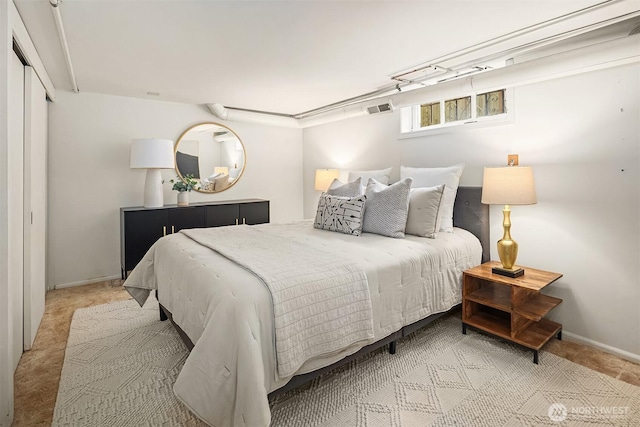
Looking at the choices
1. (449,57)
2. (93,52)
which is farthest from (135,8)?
(449,57)

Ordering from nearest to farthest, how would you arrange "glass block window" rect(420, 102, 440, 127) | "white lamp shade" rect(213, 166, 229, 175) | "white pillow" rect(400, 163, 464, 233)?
"white pillow" rect(400, 163, 464, 233), "glass block window" rect(420, 102, 440, 127), "white lamp shade" rect(213, 166, 229, 175)

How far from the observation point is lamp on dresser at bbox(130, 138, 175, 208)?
3.62m

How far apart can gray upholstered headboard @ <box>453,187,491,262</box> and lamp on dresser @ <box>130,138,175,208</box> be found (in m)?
3.14

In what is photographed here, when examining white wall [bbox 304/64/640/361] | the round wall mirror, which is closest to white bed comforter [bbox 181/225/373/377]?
white wall [bbox 304/64/640/361]

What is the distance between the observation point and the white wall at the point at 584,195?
7.07 ft

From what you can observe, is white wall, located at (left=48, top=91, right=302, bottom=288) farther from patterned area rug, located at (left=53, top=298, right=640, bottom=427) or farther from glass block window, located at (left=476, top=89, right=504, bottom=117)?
glass block window, located at (left=476, top=89, right=504, bottom=117)

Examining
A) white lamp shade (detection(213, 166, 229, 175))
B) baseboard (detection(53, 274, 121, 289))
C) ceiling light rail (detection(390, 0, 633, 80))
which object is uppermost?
ceiling light rail (detection(390, 0, 633, 80))

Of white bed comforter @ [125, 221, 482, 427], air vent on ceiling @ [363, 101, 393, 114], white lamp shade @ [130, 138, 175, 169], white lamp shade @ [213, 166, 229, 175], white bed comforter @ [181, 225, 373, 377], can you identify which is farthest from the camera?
white lamp shade @ [213, 166, 229, 175]

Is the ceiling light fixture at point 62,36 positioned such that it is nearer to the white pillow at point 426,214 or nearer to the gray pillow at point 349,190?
the gray pillow at point 349,190

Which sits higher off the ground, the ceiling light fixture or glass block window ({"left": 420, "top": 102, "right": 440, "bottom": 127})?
the ceiling light fixture

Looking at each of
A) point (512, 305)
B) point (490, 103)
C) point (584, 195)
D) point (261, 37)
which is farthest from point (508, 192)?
point (261, 37)

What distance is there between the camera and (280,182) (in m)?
5.30

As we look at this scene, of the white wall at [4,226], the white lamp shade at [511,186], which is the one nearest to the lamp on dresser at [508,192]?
the white lamp shade at [511,186]

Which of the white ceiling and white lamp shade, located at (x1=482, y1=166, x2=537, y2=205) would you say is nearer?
the white ceiling
